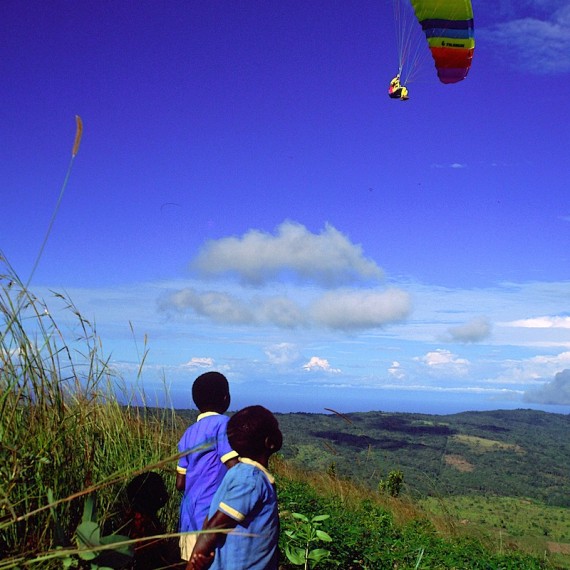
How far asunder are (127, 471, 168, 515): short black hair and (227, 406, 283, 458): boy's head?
2.54 feet

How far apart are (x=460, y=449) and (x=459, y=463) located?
7.00 metres

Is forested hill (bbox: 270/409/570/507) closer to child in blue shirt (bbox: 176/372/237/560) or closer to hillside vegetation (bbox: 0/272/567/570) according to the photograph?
hillside vegetation (bbox: 0/272/567/570)

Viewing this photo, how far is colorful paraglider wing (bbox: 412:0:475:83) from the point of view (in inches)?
621

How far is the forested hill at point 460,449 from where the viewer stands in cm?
6062

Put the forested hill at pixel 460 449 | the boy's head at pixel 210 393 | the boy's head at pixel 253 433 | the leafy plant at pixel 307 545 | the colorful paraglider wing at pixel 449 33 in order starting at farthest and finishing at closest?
1. the forested hill at pixel 460 449
2. the colorful paraglider wing at pixel 449 33
3. the boy's head at pixel 210 393
4. the leafy plant at pixel 307 545
5. the boy's head at pixel 253 433

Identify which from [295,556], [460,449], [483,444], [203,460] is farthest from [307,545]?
[483,444]

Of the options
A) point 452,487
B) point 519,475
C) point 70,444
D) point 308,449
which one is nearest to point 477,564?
point 70,444

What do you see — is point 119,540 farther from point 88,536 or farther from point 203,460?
point 203,460

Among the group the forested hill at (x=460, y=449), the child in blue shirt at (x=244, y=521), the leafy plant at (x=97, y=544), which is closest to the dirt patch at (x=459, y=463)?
the forested hill at (x=460, y=449)

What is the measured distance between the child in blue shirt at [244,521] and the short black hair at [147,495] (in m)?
0.70

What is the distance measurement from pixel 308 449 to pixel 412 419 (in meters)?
46.4

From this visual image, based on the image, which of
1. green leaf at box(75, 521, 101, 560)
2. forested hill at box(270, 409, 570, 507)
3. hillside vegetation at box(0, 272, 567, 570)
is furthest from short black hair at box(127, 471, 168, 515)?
forested hill at box(270, 409, 570, 507)

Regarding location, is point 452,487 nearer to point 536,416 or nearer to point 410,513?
point 410,513

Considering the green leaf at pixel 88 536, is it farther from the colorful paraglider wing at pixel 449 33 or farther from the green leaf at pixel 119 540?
the colorful paraglider wing at pixel 449 33
